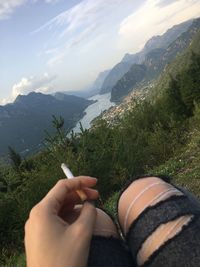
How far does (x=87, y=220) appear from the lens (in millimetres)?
1009

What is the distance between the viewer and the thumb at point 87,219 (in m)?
0.99

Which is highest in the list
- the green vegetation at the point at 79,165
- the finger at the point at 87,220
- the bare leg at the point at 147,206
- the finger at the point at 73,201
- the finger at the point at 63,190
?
the finger at the point at 63,190

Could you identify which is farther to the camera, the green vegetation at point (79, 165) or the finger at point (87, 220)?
the green vegetation at point (79, 165)

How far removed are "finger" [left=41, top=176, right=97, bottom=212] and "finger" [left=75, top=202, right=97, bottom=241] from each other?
52mm

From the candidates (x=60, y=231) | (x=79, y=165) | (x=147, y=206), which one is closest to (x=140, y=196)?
(x=147, y=206)

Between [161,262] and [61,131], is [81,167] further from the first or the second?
[161,262]

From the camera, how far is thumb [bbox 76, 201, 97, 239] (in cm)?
99

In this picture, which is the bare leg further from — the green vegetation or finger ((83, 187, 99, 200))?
the green vegetation

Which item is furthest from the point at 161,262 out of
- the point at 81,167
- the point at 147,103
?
the point at 147,103

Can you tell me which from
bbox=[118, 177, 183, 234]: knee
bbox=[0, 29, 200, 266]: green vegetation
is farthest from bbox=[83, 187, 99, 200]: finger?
bbox=[0, 29, 200, 266]: green vegetation

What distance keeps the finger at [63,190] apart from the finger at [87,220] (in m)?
0.05

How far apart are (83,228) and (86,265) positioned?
80 millimetres

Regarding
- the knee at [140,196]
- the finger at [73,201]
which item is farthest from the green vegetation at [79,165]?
the finger at [73,201]

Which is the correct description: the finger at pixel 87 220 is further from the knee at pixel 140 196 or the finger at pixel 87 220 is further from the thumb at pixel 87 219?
the knee at pixel 140 196
